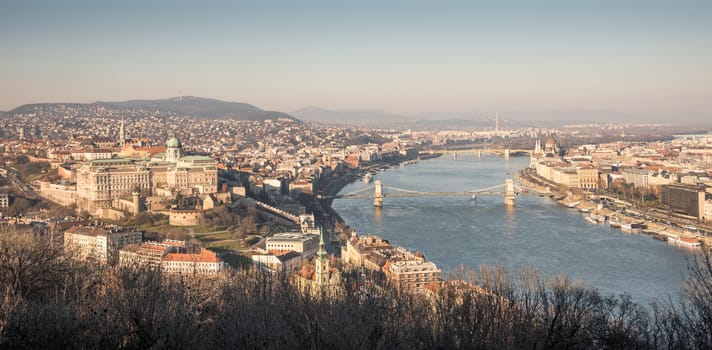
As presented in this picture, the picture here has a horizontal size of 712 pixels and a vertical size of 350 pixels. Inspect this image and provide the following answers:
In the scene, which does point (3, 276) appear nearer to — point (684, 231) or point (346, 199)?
point (684, 231)

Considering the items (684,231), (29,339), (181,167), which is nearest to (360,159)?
(181,167)

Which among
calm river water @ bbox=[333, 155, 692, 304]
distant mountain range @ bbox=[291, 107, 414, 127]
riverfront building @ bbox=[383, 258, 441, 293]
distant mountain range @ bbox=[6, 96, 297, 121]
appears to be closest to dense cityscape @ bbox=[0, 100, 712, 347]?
riverfront building @ bbox=[383, 258, 441, 293]

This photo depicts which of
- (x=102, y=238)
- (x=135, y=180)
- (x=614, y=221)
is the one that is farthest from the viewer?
(x=135, y=180)

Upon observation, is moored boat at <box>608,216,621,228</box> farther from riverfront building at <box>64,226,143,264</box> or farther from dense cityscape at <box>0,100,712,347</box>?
riverfront building at <box>64,226,143,264</box>

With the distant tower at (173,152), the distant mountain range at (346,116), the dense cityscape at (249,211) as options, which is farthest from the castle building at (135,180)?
the distant mountain range at (346,116)

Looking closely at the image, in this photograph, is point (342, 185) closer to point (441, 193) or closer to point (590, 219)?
point (441, 193)

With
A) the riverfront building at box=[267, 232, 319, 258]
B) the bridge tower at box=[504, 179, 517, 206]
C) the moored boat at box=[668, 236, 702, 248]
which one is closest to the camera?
the riverfront building at box=[267, 232, 319, 258]

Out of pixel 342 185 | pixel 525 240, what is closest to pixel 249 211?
pixel 525 240

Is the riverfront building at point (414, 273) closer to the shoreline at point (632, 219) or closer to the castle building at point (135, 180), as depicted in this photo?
the shoreline at point (632, 219)

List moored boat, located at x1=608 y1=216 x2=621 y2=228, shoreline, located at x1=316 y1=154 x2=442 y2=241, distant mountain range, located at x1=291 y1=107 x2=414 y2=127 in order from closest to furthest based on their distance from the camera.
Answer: shoreline, located at x1=316 y1=154 x2=442 y2=241, moored boat, located at x1=608 y1=216 x2=621 y2=228, distant mountain range, located at x1=291 y1=107 x2=414 y2=127
